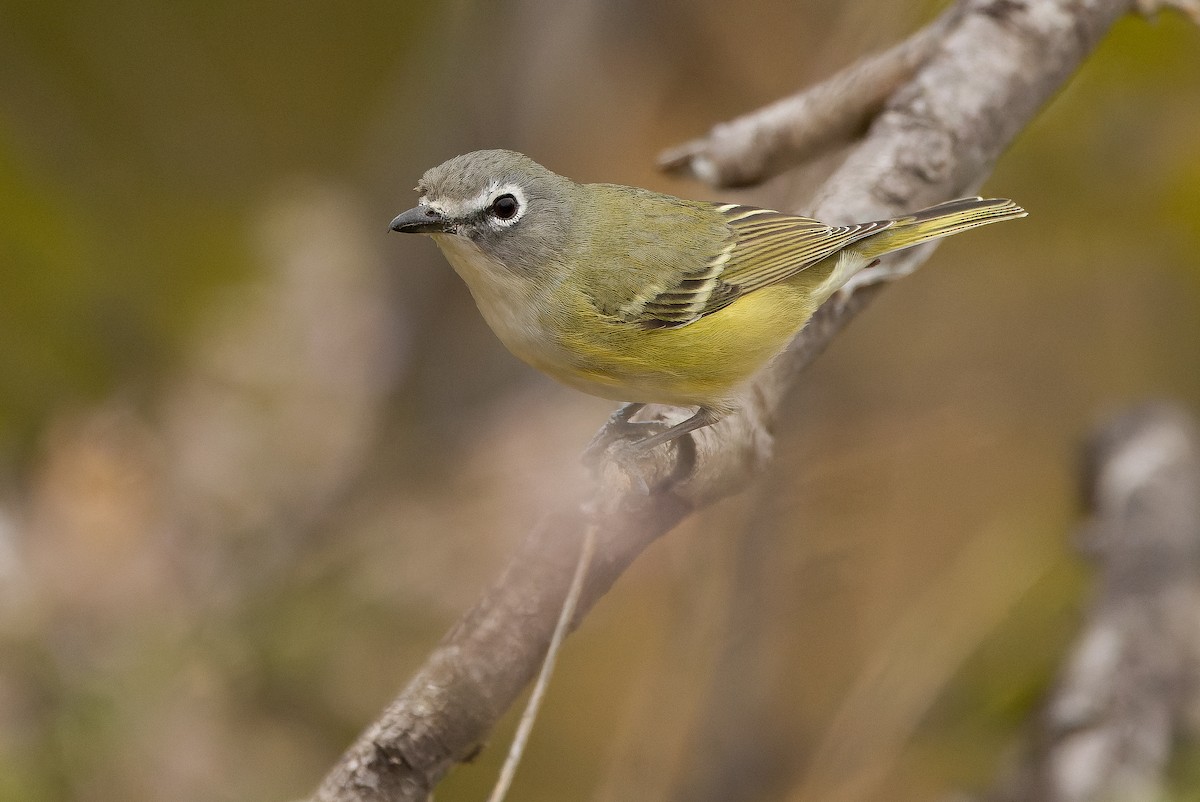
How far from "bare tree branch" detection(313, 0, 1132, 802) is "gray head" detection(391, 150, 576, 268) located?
1.55 feet

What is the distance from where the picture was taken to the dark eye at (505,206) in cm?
239

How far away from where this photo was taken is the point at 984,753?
2.84 m

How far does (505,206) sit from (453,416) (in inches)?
102

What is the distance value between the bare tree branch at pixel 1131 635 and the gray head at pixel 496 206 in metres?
1.56

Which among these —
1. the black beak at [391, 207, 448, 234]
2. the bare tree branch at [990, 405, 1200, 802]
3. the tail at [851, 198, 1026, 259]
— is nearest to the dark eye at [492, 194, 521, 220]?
the black beak at [391, 207, 448, 234]

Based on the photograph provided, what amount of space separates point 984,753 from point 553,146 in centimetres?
308

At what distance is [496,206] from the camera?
7.86ft

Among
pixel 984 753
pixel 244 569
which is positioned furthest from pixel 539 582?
pixel 244 569

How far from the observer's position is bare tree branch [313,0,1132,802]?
5.08ft

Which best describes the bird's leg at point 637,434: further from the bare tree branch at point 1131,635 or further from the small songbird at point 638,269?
the bare tree branch at point 1131,635

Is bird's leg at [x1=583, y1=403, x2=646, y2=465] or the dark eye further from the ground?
the dark eye

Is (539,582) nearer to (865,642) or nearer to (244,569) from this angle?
(244,569)

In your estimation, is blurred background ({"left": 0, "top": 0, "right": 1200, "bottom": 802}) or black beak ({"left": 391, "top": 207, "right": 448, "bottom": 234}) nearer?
black beak ({"left": 391, "top": 207, "right": 448, "bottom": 234})

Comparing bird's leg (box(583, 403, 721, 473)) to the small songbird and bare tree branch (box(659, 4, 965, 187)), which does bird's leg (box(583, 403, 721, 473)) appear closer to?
the small songbird
